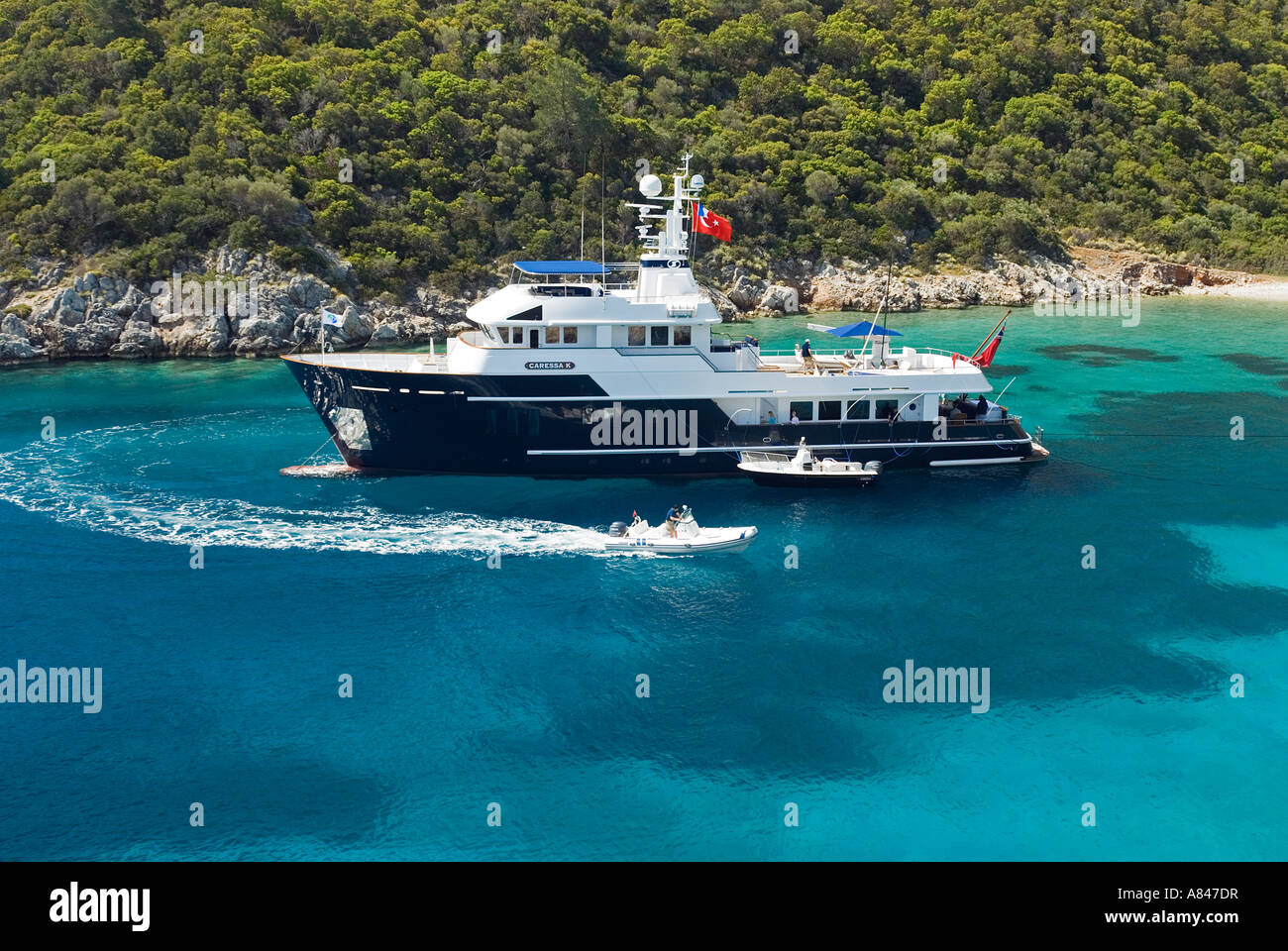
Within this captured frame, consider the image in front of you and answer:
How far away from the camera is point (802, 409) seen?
42.2 m

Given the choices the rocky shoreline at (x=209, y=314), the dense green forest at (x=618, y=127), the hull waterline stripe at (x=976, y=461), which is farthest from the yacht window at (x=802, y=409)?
the dense green forest at (x=618, y=127)

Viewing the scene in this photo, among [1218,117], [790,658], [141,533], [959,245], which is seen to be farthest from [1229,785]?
[1218,117]

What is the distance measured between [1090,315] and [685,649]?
5924cm

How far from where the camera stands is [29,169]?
226 ft

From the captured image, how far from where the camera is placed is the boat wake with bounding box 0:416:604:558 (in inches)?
1383

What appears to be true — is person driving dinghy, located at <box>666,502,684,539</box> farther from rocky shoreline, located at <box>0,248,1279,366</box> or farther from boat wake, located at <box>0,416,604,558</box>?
rocky shoreline, located at <box>0,248,1279,366</box>

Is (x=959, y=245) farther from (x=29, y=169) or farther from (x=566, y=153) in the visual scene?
(x=29, y=169)

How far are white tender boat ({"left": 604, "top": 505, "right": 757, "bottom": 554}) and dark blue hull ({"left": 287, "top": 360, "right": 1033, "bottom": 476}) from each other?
19.8 ft

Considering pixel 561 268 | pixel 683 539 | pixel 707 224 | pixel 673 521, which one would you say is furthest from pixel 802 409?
pixel 561 268

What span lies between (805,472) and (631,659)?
14.0 meters

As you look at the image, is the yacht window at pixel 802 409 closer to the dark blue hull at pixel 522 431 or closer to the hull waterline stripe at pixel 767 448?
the dark blue hull at pixel 522 431

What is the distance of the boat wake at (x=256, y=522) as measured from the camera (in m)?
35.1

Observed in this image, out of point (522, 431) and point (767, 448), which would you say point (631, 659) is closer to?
point (522, 431)

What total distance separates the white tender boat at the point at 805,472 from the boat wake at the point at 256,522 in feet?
25.0
